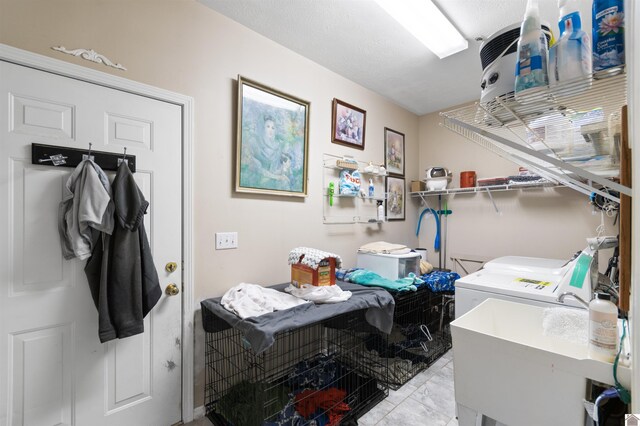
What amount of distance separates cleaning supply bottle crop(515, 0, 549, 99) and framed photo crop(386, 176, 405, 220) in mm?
2550

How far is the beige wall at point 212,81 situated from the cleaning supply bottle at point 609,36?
5.99ft

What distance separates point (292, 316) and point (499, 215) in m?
2.73

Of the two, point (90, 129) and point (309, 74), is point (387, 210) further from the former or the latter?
point (90, 129)

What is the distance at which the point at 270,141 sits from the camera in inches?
84.5

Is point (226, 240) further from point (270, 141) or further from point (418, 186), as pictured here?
point (418, 186)

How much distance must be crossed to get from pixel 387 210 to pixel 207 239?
2088 millimetres

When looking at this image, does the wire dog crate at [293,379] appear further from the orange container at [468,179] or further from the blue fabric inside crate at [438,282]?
the orange container at [468,179]

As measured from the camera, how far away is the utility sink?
849 mm

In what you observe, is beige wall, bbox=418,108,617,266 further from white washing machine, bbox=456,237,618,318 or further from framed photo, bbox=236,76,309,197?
framed photo, bbox=236,76,309,197

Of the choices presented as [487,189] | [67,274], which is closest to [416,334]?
[487,189]

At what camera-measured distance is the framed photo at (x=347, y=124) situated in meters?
2.65

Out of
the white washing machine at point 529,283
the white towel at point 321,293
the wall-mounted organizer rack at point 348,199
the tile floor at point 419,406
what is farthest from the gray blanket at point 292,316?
the wall-mounted organizer rack at point 348,199

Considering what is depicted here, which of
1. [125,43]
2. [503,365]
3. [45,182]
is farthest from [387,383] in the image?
[125,43]

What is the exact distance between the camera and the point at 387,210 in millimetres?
3260
